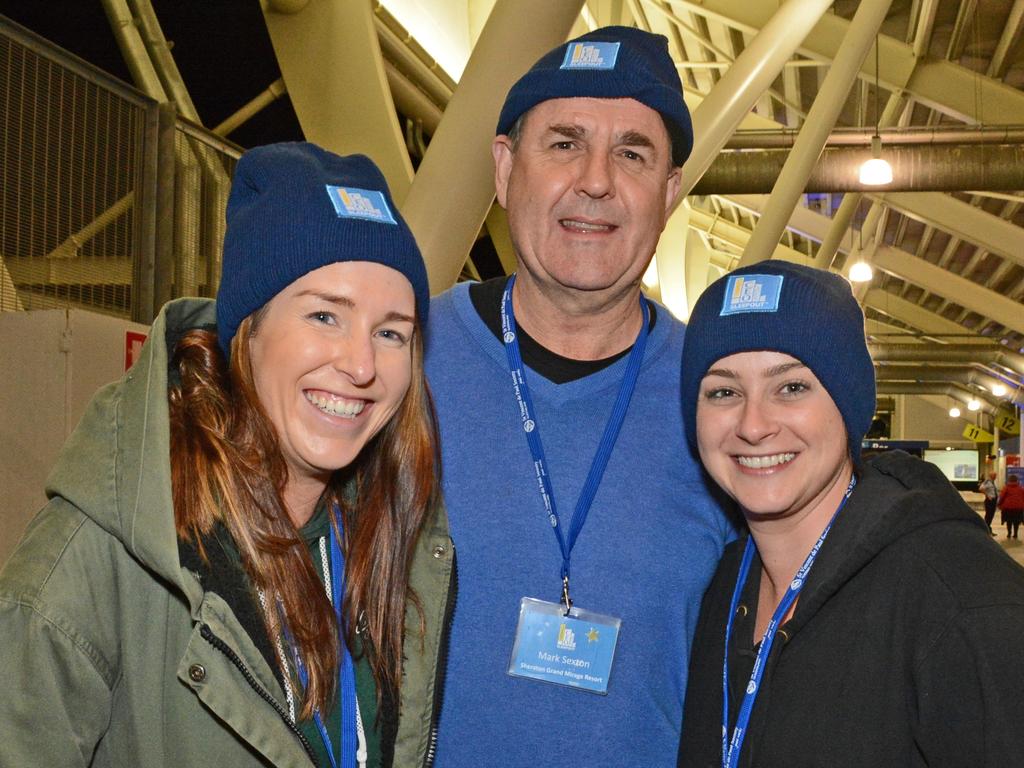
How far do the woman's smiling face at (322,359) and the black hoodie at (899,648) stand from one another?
99 centimetres

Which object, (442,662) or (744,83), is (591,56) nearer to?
(442,662)

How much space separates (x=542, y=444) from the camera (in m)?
2.61

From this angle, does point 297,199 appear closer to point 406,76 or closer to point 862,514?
point 862,514

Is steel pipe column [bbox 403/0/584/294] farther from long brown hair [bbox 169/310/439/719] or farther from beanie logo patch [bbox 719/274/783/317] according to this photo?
long brown hair [bbox 169/310/439/719]

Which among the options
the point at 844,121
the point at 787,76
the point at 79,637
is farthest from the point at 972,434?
the point at 79,637

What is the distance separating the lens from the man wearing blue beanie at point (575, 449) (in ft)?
7.89

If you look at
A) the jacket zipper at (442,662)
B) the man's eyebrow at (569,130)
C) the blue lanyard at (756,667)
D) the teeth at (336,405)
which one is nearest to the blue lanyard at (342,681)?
the jacket zipper at (442,662)

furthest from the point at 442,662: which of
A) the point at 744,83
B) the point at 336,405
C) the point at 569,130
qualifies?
the point at 744,83

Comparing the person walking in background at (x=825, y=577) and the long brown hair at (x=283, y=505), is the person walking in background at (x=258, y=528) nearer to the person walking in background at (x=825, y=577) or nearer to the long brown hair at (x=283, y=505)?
the long brown hair at (x=283, y=505)

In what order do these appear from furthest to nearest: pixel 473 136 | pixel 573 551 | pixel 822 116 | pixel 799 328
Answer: pixel 822 116 → pixel 473 136 → pixel 573 551 → pixel 799 328

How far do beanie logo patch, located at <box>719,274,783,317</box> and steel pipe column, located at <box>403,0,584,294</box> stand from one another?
275 cm

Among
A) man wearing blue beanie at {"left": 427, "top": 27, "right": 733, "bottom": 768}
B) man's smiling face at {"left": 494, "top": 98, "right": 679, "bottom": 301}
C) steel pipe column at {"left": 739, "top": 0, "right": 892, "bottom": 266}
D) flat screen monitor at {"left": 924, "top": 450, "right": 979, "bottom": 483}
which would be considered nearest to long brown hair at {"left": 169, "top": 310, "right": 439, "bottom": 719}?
man wearing blue beanie at {"left": 427, "top": 27, "right": 733, "bottom": 768}

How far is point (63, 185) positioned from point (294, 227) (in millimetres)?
2700

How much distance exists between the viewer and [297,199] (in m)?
1.92
